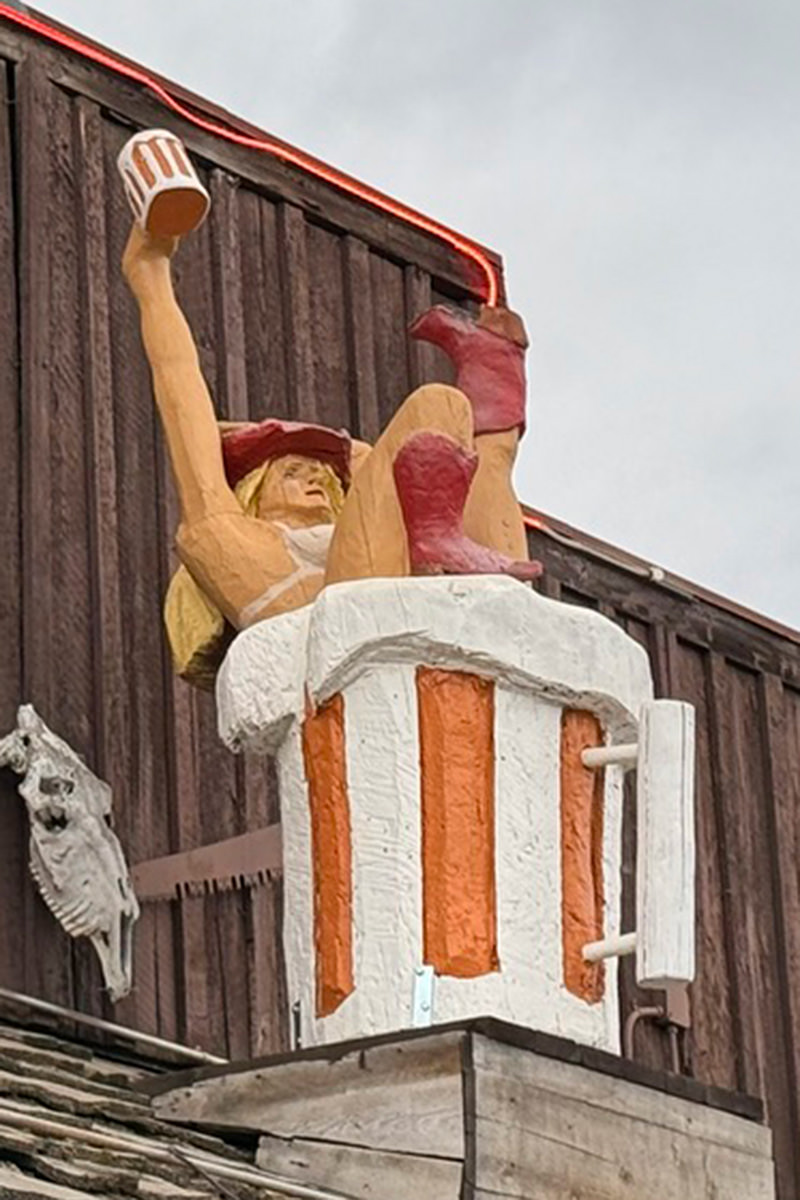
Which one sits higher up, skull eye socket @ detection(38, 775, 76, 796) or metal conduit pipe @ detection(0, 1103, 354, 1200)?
skull eye socket @ detection(38, 775, 76, 796)

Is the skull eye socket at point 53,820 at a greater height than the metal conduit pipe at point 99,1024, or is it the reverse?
the skull eye socket at point 53,820

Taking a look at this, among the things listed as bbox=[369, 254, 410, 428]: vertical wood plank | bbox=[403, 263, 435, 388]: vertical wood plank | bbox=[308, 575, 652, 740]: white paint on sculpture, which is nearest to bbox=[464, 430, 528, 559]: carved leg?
bbox=[308, 575, 652, 740]: white paint on sculpture

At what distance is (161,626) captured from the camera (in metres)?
9.74

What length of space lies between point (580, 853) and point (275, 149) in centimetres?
415

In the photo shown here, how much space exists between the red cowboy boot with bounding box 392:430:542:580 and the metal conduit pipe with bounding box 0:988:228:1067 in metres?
1.84

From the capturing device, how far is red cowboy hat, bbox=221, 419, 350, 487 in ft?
26.5

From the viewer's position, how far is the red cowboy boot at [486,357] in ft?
25.6

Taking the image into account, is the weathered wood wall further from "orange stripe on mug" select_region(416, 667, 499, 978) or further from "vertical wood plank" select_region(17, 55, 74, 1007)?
"orange stripe on mug" select_region(416, 667, 499, 978)

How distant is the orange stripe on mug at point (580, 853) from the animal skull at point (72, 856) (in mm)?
1885

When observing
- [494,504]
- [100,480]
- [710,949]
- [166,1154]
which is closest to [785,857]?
[710,949]

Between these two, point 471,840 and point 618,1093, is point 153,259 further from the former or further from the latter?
point 618,1093

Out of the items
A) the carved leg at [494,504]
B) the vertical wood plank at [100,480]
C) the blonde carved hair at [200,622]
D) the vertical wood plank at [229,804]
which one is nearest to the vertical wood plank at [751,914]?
the vertical wood plank at [229,804]

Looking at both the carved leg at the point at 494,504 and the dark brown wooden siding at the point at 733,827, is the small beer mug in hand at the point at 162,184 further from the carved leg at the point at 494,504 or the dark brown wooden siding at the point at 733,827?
the dark brown wooden siding at the point at 733,827

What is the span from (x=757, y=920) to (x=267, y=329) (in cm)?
292
